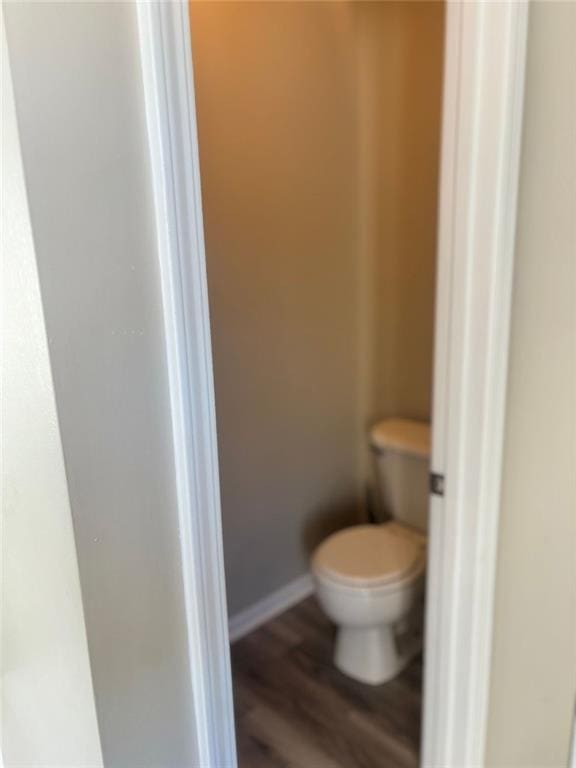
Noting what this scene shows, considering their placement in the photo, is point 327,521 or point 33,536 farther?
point 327,521

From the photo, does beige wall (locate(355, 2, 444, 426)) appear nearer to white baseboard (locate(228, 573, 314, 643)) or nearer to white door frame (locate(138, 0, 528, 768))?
white baseboard (locate(228, 573, 314, 643))

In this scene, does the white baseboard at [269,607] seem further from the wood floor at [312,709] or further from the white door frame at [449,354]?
the white door frame at [449,354]

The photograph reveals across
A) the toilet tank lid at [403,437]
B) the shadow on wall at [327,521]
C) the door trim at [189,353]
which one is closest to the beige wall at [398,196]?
the toilet tank lid at [403,437]

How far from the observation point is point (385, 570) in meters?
2.04

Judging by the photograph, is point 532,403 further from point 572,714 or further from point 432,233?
point 432,233

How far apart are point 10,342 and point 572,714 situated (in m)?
1.26

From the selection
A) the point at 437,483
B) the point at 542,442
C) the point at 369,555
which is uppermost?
the point at 542,442

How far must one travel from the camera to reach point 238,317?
2133mm

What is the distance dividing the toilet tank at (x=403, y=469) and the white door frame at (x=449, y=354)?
2.69ft

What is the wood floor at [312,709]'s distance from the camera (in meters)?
1.86

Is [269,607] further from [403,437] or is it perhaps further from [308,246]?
[308,246]

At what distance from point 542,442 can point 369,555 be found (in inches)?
39.8

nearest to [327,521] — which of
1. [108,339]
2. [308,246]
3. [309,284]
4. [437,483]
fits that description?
[309,284]

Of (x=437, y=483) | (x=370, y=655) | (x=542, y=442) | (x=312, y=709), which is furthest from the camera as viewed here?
(x=370, y=655)
